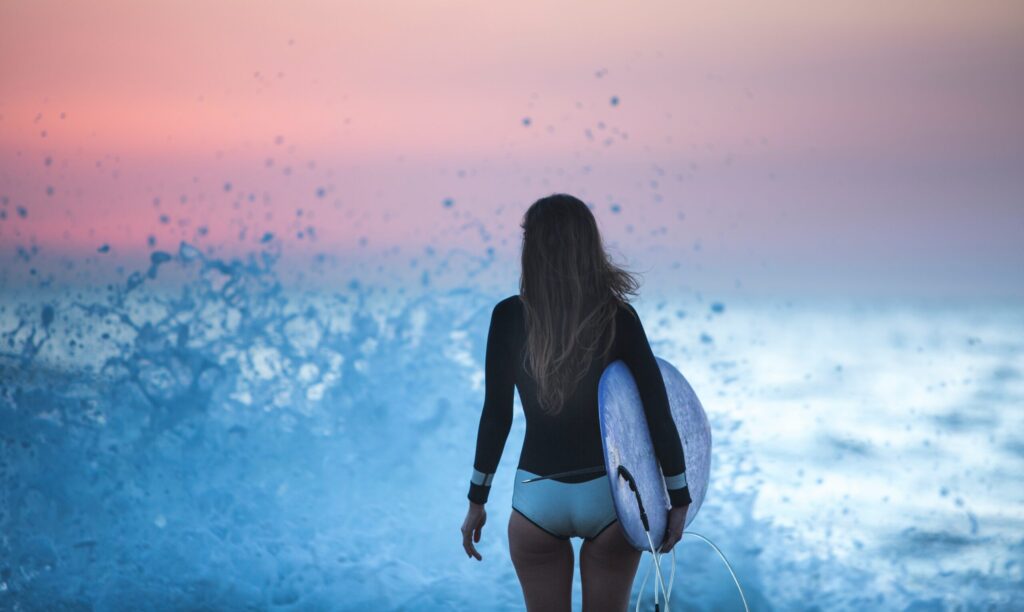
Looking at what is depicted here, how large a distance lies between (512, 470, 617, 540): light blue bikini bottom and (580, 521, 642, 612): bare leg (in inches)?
1.3

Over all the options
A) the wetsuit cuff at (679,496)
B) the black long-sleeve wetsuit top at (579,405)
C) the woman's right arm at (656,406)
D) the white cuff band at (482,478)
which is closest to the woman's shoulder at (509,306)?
the black long-sleeve wetsuit top at (579,405)

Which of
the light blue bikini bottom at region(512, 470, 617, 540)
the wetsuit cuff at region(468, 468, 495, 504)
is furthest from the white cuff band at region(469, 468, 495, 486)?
the light blue bikini bottom at region(512, 470, 617, 540)

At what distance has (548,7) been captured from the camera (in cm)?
429

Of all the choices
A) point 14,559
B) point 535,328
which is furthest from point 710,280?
point 535,328

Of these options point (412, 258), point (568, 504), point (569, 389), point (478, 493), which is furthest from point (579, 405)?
point (412, 258)

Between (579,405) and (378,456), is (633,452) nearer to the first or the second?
(579,405)

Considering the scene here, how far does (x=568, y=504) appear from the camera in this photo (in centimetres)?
157

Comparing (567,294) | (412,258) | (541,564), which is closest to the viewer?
(567,294)

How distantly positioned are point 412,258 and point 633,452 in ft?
10.5

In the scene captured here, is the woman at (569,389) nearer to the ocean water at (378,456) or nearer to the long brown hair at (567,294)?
the long brown hair at (567,294)

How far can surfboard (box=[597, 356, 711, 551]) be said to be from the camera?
59.9 inches

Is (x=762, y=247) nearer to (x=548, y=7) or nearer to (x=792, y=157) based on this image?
(x=792, y=157)

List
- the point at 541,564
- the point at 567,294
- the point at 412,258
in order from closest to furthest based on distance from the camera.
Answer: the point at 567,294 → the point at 541,564 → the point at 412,258

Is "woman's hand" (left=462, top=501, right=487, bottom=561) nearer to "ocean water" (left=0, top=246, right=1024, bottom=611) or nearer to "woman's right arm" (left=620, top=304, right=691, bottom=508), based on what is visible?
"woman's right arm" (left=620, top=304, right=691, bottom=508)
